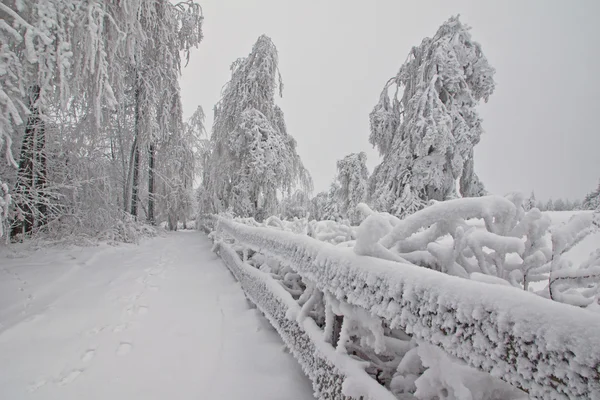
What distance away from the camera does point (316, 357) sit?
1.64 metres

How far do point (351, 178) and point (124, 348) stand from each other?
13867 millimetres

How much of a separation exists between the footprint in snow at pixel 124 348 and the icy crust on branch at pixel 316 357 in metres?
1.19

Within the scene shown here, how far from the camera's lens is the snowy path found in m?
1.92

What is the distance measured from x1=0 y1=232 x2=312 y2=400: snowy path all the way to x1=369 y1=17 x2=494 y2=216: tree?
635cm

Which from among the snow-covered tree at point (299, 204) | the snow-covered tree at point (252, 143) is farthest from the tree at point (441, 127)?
the snow-covered tree at point (299, 204)

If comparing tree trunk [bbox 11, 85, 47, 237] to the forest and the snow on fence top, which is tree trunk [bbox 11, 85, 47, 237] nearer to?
the forest

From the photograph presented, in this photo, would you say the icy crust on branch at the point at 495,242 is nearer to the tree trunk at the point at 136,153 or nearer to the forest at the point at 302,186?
the forest at the point at 302,186

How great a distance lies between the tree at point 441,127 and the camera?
812cm

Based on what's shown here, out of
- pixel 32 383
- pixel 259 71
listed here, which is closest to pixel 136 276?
pixel 32 383

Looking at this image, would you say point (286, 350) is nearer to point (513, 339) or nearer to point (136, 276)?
point (513, 339)

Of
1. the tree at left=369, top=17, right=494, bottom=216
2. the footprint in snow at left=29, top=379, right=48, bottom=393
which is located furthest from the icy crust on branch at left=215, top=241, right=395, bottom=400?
the tree at left=369, top=17, right=494, bottom=216

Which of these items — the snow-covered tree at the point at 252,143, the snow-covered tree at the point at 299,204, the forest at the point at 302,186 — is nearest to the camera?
the forest at the point at 302,186

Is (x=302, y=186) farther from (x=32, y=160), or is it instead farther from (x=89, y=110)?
(x=89, y=110)

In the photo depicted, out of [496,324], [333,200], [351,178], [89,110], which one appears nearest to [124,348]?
[496,324]
